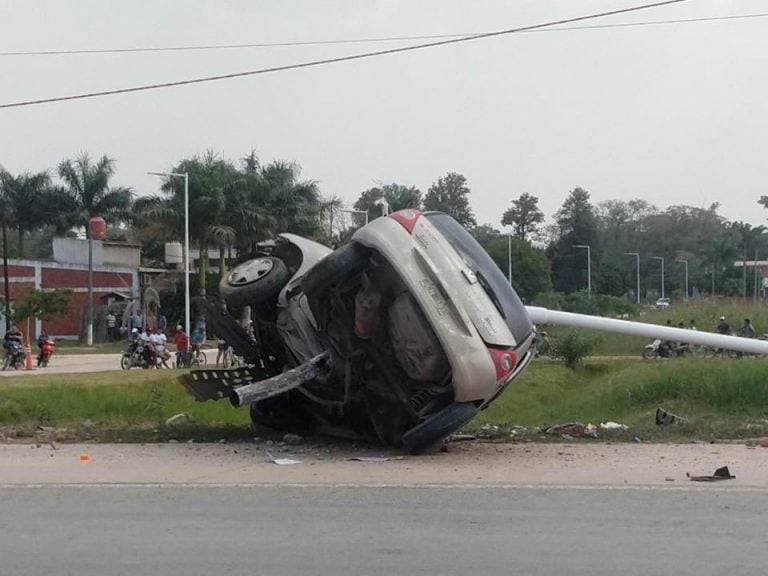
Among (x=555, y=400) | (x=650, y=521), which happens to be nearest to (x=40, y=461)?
(x=650, y=521)

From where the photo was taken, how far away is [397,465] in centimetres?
1022

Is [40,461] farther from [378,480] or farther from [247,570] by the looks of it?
[247,570]

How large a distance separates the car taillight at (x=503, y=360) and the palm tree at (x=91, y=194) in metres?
54.1

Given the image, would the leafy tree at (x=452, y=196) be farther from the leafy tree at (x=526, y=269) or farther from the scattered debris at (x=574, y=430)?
the scattered debris at (x=574, y=430)

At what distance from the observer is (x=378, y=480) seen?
9328 millimetres

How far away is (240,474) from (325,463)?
3.29 feet

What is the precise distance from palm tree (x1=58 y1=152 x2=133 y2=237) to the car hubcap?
51673 mm

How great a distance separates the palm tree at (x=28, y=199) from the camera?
209 feet

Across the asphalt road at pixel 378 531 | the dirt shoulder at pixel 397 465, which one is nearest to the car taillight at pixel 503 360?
the dirt shoulder at pixel 397 465

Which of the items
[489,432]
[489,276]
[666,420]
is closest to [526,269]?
[666,420]

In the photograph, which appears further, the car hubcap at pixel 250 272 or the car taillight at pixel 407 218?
the car hubcap at pixel 250 272

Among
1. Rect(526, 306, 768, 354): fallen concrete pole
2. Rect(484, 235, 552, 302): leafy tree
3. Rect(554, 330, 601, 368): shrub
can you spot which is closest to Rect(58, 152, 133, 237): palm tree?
Rect(484, 235, 552, 302): leafy tree

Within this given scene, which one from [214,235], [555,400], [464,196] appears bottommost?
[555,400]

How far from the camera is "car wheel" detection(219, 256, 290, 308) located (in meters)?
11.6
